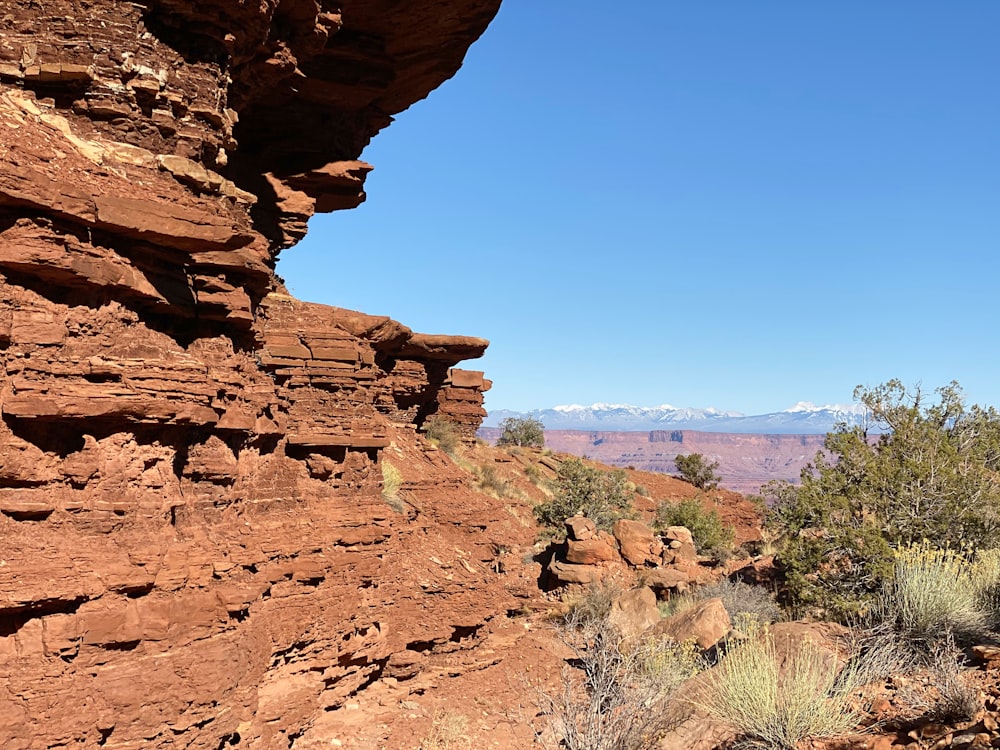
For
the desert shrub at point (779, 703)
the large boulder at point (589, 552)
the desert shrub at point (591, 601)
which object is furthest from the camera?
the large boulder at point (589, 552)

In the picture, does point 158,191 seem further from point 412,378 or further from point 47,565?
point 412,378

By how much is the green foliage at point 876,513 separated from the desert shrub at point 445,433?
46.3 feet

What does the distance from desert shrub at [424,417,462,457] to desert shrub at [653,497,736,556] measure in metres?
9.57

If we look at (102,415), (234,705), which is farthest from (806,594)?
(102,415)

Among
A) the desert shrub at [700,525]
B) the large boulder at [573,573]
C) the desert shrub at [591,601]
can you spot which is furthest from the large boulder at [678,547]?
→ the desert shrub at [591,601]

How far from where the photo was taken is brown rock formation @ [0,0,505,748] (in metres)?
4.99

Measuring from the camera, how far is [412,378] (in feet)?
63.4

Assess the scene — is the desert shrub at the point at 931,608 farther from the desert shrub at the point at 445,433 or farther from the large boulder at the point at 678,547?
the desert shrub at the point at 445,433

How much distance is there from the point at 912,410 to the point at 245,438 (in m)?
13.8

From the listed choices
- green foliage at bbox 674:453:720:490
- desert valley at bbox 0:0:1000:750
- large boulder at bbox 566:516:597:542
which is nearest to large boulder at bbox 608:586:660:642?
desert valley at bbox 0:0:1000:750

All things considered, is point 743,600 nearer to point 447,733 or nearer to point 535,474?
point 447,733

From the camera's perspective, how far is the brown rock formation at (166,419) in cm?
499

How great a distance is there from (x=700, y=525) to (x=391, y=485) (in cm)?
1721

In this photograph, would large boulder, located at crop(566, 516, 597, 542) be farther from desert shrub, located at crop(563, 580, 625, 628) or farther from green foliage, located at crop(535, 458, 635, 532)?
green foliage, located at crop(535, 458, 635, 532)
